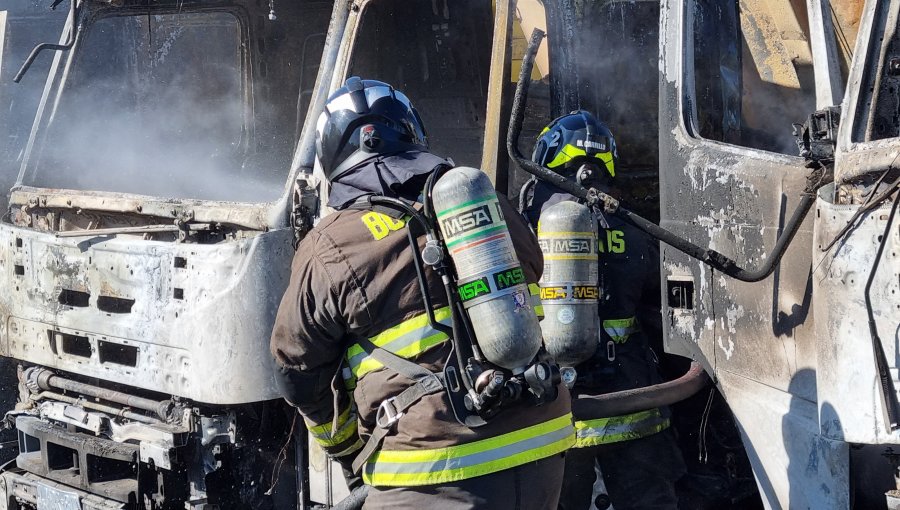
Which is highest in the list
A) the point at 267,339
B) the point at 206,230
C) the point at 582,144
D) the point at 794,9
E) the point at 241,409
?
the point at 794,9

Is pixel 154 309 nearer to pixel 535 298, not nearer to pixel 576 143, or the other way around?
pixel 576 143

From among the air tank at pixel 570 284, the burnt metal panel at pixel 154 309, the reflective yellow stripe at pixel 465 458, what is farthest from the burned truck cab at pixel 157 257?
the reflective yellow stripe at pixel 465 458

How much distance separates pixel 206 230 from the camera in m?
4.00

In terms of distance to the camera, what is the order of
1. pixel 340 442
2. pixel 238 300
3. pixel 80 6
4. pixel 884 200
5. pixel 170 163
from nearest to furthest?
pixel 884 200
pixel 340 442
pixel 238 300
pixel 80 6
pixel 170 163

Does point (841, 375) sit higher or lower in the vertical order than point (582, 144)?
lower

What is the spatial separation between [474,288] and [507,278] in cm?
8

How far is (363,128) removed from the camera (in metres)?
2.97

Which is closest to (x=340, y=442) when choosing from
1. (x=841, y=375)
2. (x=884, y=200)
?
(x=841, y=375)

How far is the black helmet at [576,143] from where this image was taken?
391 centimetres

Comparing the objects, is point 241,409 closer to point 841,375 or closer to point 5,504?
point 5,504

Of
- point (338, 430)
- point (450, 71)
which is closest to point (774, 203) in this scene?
point (338, 430)

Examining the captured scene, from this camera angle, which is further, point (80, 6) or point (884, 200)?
point (80, 6)

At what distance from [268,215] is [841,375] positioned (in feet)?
7.11

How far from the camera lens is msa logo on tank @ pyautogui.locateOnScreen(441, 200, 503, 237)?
2.55 m
